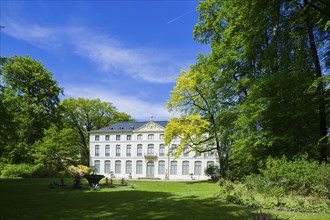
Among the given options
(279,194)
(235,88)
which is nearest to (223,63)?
(235,88)

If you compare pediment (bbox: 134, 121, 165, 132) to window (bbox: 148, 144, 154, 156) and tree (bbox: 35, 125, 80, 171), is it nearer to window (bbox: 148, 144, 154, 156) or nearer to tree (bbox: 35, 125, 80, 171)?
window (bbox: 148, 144, 154, 156)

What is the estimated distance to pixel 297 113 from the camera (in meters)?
12.2

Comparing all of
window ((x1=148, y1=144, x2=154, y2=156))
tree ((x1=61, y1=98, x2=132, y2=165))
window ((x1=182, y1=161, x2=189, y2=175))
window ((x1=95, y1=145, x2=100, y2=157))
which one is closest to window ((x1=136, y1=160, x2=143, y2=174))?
window ((x1=148, y1=144, x2=154, y2=156))

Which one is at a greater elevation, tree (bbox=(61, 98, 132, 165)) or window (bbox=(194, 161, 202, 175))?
tree (bbox=(61, 98, 132, 165))

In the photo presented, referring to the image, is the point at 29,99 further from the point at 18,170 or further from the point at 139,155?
the point at 139,155

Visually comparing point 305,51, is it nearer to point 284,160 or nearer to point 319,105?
point 319,105

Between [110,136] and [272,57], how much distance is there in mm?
39752

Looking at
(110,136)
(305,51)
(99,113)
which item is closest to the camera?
(305,51)

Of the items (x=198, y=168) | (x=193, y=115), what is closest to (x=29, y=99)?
(x=193, y=115)

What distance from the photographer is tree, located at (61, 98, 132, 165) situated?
51656 mm

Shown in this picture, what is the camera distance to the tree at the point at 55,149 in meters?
30.0

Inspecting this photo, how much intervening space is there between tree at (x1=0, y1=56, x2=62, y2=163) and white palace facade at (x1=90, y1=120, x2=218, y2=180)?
1617 cm

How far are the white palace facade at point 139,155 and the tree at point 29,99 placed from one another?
53.1ft

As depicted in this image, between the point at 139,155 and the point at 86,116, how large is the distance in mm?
13689
